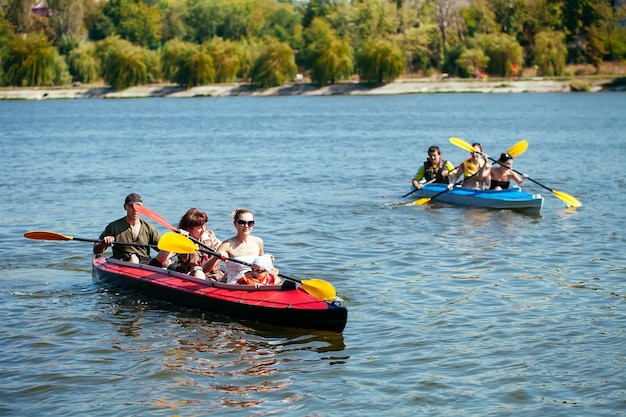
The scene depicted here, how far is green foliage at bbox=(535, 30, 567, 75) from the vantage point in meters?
84.4

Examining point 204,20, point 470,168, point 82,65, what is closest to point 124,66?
point 82,65

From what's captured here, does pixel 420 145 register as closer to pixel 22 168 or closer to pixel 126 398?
pixel 22 168

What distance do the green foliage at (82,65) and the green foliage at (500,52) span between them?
35.1 m

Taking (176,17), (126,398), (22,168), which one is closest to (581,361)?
(126,398)

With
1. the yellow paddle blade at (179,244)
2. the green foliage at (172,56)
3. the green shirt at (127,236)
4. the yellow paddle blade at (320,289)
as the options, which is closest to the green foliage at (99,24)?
the green foliage at (172,56)

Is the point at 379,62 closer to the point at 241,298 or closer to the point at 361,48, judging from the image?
the point at 361,48

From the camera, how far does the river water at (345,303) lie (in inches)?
360

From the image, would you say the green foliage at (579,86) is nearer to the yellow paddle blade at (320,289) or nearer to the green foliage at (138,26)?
the green foliage at (138,26)

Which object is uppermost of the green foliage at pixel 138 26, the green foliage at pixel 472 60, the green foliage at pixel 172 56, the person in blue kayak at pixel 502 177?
the green foliage at pixel 138 26

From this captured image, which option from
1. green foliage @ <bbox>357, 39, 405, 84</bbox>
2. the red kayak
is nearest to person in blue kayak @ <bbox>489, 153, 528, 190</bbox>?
the red kayak

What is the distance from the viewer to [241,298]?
11.0 metres

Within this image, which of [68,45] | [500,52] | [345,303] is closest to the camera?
[345,303]

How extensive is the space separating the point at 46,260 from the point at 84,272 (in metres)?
1.20

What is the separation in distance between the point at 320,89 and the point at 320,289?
7752cm
